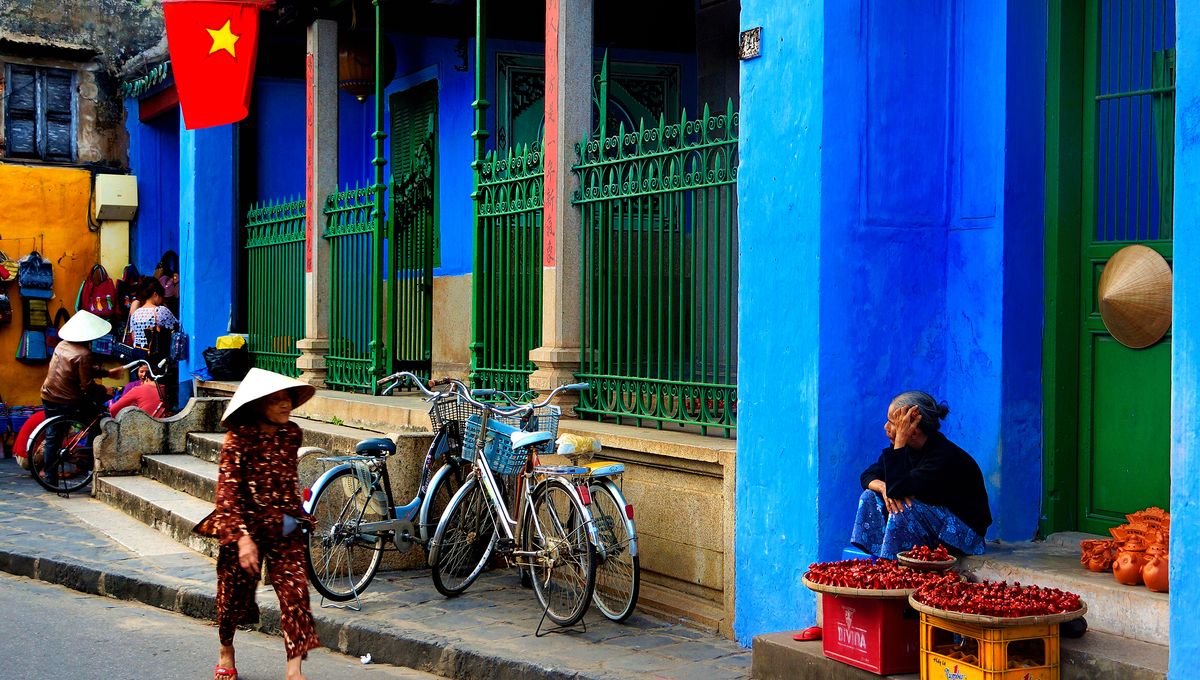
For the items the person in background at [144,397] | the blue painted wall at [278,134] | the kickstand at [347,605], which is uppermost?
the blue painted wall at [278,134]

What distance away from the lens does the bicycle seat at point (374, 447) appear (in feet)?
25.7

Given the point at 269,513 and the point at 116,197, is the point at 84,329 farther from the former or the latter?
the point at 269,513

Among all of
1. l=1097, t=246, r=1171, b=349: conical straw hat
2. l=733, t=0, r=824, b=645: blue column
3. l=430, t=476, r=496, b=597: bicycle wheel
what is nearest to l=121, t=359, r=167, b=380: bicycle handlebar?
l=430, t=476, r=496, b=597: bicycle wheel

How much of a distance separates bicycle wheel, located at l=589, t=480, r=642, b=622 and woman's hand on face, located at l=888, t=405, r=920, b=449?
1512 millimetres

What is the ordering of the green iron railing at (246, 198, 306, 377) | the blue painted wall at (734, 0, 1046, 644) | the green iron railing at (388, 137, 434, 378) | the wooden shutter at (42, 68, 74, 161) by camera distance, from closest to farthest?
the blue painted wall at (734, 0, 1046, 644)
the green iron railing at (388, 137, 434, 378)
the green iron railing at (246, 198, 306, 377)
the wooden shutter at (42, 68, 74, 161)

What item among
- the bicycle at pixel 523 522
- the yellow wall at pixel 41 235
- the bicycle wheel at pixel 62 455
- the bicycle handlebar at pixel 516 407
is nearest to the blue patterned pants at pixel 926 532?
the bicycle at pixel 523 522

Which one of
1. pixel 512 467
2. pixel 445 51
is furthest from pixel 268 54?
pixel 512 467

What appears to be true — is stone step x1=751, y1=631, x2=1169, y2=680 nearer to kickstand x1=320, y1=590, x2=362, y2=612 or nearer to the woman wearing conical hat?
the woman wearing conical hat

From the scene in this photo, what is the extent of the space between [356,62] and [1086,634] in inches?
367

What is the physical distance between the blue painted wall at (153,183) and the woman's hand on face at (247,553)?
43.4ft

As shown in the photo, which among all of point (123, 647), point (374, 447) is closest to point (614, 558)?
point (374, 447)

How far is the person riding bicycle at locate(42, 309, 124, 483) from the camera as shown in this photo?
41.9 ft

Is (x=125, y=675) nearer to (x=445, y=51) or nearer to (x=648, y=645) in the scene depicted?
(x=648, y=645)

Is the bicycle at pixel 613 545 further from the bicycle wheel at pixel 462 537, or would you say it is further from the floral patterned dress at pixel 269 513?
the floral patterned dress at pixel 269 513
